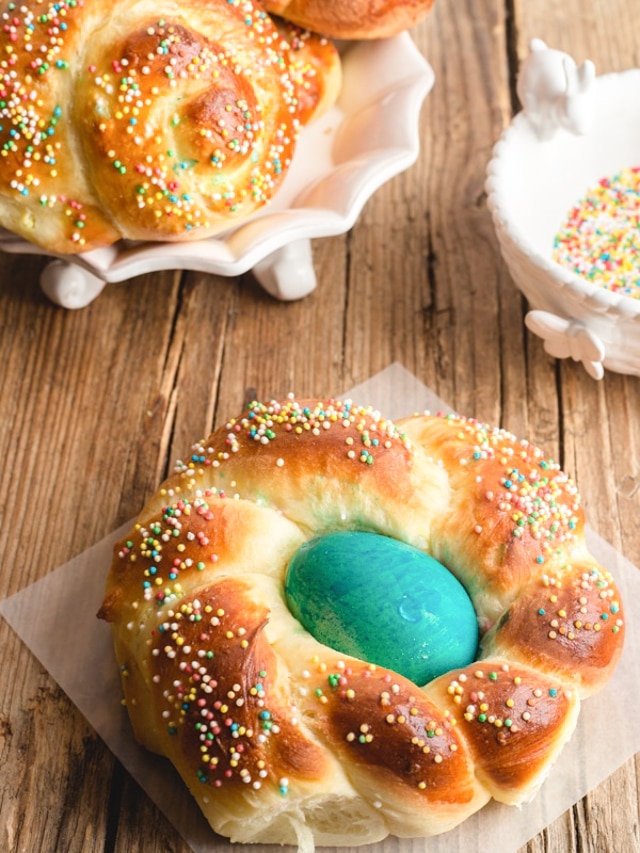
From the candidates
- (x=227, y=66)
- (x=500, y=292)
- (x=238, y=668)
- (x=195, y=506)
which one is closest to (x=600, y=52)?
(x=500, y=292)

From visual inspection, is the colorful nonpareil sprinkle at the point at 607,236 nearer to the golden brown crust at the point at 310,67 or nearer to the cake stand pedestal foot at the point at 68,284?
the golden brown crust at the point at 310,67

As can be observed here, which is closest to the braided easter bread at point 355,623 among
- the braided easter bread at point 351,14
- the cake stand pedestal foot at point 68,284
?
the cake stand pedestal foot at point 68,284

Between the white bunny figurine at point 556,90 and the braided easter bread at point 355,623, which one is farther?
the white bunny figurine at point 556,90

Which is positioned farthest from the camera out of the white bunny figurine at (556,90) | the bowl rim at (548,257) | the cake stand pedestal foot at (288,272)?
the cake stand pedestal foot at (288,272)

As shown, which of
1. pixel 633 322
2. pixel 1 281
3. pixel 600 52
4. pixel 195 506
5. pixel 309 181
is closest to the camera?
pixel 195 506

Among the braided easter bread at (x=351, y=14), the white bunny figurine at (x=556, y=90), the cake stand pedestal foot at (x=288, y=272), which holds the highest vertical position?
the braided easter bread at (x=351, y=14)

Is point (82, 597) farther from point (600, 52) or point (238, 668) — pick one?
point (600, 52)

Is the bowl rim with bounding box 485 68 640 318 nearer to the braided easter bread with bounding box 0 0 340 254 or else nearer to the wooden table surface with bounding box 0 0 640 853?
the wooden table surface with bounding box 0 0 640 853
